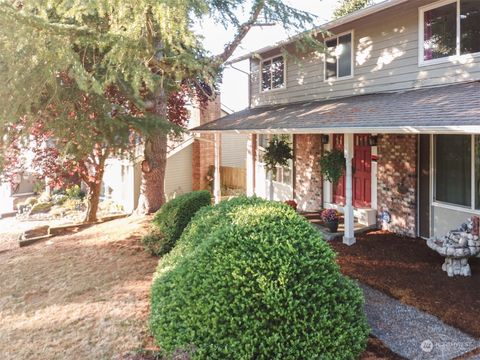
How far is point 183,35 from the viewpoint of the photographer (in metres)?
7.76

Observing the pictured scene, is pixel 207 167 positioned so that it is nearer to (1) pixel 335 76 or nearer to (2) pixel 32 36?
(1) pixel 335 76

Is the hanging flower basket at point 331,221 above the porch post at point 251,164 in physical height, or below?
below

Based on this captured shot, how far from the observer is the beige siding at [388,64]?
8.84m

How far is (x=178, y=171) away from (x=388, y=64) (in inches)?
463

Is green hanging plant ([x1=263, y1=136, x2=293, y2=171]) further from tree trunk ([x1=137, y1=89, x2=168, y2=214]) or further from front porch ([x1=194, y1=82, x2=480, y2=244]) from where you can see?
tree trunk ([x1=137, y1=89, x2=168, y2=214])

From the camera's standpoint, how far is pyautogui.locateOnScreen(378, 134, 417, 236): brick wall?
9.38 metres

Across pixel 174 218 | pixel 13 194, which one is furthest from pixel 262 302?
pixel 13 194

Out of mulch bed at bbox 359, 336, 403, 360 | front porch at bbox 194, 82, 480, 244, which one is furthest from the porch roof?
mulch bed at bbox 359, 336, 403, 360

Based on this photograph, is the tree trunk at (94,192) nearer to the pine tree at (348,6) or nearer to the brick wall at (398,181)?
the brick wall at (398,181)

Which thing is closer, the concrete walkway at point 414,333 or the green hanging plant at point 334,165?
the concrete walkway at point 414,333

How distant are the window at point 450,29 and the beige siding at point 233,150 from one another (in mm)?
14157

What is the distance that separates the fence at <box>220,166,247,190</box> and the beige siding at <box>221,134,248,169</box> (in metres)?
1.53

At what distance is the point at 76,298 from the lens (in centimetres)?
678

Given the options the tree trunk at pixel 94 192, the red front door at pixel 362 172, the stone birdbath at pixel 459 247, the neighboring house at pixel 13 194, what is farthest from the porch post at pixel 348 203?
the neighboring house at pixel 13 194
